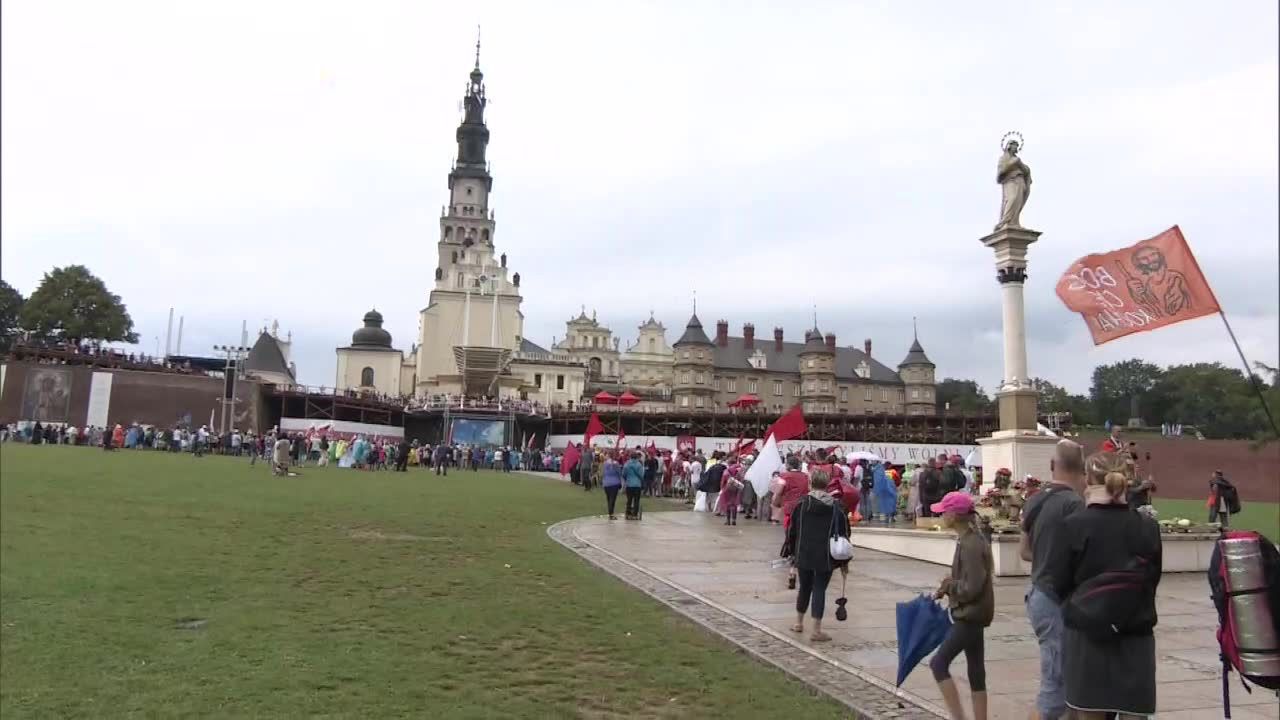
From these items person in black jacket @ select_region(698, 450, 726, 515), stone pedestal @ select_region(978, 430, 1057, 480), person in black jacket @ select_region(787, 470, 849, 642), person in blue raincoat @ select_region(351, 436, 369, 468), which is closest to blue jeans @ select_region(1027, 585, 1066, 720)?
person in black jacket @ select_region(787, 470, 849, 642)

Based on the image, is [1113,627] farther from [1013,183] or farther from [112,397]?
[112,397]

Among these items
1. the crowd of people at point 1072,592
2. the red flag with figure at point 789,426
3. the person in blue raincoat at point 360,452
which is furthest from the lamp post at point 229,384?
the crowd of people at point 1072,592

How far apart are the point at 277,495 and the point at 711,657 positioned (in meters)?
17.2

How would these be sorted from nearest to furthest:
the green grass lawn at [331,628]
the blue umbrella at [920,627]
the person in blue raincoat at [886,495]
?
the blue umbrella at [920,627] → the green grass lawn at [331,628] → the person in blue raincoat at [886,495]

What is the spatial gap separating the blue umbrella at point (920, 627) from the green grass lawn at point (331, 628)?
33.7 inches

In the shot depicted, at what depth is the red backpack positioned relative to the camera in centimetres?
421

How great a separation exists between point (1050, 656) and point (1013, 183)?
1700 centimetres

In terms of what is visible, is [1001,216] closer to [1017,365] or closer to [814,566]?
[1017,365]

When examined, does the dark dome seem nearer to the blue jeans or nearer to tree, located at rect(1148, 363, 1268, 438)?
tree, located at rect(1148, 363, 1268, 438)

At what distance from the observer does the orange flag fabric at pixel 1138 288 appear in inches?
375

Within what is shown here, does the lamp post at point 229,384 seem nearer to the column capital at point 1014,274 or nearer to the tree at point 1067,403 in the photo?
the column capital at point 1014,274

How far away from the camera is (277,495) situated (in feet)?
73.4

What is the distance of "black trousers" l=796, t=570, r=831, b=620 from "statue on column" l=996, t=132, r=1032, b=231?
14.2m

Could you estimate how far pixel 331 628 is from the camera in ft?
28.5
